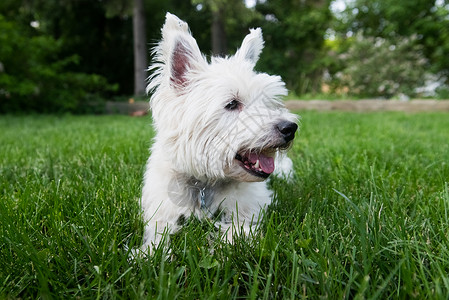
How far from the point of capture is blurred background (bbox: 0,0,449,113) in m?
11.3

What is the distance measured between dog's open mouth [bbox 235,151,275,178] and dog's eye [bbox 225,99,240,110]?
290mm

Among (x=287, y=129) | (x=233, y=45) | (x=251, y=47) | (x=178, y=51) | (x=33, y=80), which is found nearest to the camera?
(x=287, y=129)

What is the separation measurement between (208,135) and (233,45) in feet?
57.1

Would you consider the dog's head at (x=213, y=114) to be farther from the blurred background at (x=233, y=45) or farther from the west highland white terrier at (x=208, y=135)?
the blurred background at (x=233, y=45)

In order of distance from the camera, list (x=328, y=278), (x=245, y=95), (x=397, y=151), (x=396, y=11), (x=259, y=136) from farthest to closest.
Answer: (x=396, y=11)
(x=397, y=151)
(x=245, y=95)
(x=259, y=136)
(x=328, y=278)

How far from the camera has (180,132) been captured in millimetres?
2111

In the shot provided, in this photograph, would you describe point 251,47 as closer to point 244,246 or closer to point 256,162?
point 256,162

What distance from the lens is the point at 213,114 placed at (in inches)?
80.7

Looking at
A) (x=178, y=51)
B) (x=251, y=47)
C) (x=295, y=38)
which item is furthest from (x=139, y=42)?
(x=178, y=51)

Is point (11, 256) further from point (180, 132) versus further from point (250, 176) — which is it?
point (250, 176)

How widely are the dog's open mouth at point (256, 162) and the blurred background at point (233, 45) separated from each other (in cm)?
960

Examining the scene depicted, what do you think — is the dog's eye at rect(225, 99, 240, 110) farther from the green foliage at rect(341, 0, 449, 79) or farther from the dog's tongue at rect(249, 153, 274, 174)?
the green foliage at rect(341, 0, 449, 79)

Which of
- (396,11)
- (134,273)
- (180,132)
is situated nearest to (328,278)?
(134,273)

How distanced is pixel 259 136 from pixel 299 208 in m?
0.49
